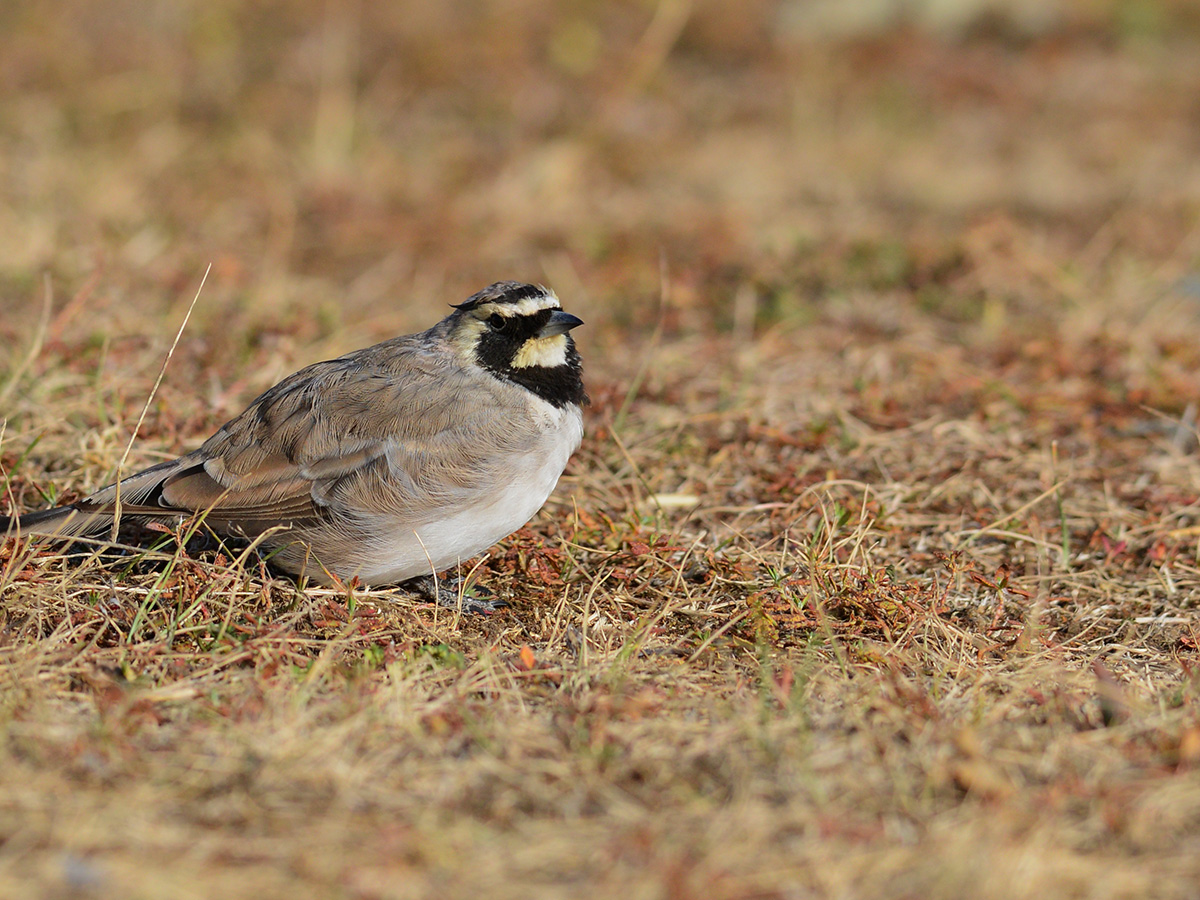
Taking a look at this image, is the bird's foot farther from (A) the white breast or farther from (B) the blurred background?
(B) the blurred background

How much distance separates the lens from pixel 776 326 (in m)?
7.68

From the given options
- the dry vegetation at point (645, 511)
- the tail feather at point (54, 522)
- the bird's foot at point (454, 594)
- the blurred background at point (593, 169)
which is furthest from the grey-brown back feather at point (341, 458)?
the blurred background at point (593, 169)

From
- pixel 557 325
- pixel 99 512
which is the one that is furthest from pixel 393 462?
pixel 99 512

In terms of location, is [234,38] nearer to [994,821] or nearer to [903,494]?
[903,494]

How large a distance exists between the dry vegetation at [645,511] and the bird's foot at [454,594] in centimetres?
9

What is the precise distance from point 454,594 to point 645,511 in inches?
44.4

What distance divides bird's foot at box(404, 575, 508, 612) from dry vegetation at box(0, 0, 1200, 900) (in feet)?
0.31

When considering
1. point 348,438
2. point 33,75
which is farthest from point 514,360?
point 33,75

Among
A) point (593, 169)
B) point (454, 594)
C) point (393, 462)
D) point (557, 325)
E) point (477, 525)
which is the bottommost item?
point (454, 594)

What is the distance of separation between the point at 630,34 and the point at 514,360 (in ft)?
42.2

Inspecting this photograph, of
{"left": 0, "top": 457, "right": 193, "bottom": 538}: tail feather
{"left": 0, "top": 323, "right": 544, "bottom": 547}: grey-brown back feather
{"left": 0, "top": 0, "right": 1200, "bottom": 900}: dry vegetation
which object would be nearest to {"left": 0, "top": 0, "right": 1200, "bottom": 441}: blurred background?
{"left": 0, "top": 0, "right": 1200, "bottom": 900}: dry vegetation

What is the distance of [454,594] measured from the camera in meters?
4.75

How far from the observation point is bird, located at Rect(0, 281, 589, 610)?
14.5 feet

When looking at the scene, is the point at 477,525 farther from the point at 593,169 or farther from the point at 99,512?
the point at 593,169
